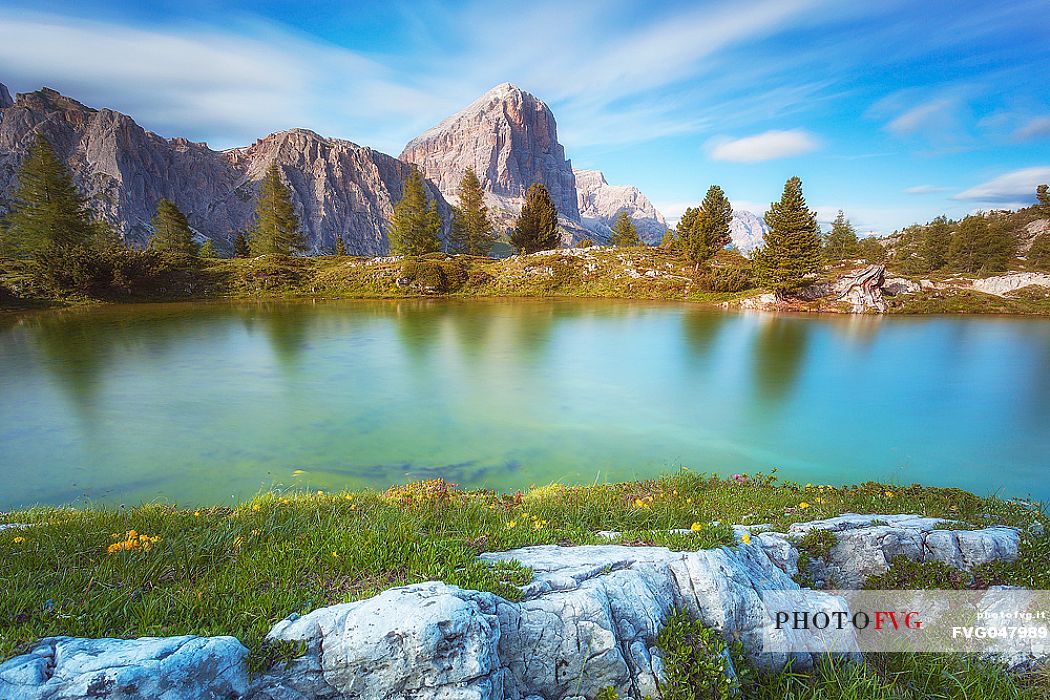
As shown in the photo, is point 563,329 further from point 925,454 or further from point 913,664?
point 913,664

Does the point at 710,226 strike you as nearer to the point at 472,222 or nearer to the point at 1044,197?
the point at 472,222

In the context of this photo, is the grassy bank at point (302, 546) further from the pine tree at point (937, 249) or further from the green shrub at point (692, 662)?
the pine tree at point (937, 249)

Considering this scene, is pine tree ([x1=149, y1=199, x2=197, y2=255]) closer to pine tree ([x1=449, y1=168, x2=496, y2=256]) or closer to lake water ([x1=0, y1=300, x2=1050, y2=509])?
pine tree ([x1=449, y1=168, x2=496, y2=256])

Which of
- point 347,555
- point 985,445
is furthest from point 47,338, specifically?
point 985,445

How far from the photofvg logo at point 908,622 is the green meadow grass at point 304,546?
0.64 m

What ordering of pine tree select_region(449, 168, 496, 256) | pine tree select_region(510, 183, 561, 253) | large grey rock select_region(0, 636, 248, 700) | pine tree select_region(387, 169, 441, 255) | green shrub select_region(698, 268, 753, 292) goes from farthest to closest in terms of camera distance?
pine tree select_region(449, 168, 496, 256) < pine tree select_region(510, 183, 561, 253) < pine tree select_region(387, 169, 441, 255) < green shrub select_region(698, 268, 753, 292) < large grey rock select_region(0, 636, 248, 700)

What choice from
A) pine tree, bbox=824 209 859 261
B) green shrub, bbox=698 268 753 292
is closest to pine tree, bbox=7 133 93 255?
green shrub, bbox=698 268 753 292

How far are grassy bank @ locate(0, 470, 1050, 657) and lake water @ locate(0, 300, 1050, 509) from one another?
10.3 feet

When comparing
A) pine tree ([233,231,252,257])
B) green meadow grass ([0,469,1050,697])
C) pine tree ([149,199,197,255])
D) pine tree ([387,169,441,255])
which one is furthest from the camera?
pine tree ([233,231,252,257])

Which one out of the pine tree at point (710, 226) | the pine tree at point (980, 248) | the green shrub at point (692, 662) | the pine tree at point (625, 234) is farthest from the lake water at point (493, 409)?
the pine tree at point (625, 234)

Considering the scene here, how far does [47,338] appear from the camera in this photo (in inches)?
989

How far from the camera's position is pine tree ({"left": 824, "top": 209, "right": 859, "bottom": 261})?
72.1 m

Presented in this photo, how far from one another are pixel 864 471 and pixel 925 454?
7.72 feet

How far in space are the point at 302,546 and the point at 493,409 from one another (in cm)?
1048
